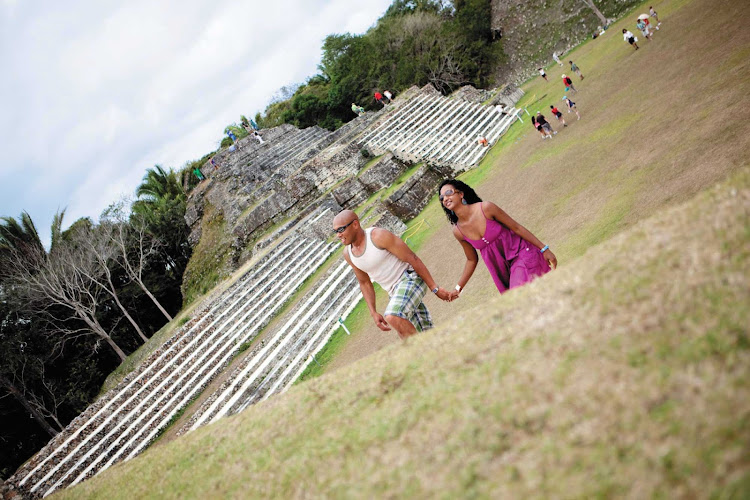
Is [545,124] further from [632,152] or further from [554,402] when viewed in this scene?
[554,402]

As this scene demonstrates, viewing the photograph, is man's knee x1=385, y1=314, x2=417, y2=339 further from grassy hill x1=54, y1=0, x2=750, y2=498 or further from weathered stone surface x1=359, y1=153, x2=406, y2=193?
weathered stone surface x1=359, y1=153, x2=406, y2=193

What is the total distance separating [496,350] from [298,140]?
30392mm

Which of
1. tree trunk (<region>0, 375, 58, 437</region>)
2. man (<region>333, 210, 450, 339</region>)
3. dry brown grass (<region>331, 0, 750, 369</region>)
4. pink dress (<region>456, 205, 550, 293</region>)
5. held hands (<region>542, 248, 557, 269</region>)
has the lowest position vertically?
dry brown grass (<region>331, 0, 750, 369</region>)

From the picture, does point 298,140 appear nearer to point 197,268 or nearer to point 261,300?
point 197,268

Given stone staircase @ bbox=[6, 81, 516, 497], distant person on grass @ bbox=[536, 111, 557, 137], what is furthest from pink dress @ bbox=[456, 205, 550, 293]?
distant person on grass @ bbox=[536, 111, 557, 137]

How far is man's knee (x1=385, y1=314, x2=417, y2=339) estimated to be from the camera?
4.88 m

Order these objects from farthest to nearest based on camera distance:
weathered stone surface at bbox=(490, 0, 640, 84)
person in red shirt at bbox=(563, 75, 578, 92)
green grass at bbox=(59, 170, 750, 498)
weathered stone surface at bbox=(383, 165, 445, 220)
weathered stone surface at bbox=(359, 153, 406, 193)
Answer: weathered stone surface at bbox=(490, 0, 640, 84), weathered stone surface at bbox=(359, 153, 406, 193), person in red shirt at bbox=(563, 75, 578, 92), weathered stone surface at bbox=(383, 165, 445, 220), green grass at bbox=(59, 170, 750, 498)

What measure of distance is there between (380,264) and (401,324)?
73 cm

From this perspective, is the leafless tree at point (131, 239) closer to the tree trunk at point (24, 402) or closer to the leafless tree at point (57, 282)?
the leafless tree at point (57, 282)

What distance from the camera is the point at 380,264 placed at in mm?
5141

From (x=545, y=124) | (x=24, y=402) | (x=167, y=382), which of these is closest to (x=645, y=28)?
(x=545, y=124)

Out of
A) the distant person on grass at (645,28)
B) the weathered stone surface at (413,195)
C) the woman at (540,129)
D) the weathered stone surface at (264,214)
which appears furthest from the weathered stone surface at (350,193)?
the distant person on grass at (645,28)

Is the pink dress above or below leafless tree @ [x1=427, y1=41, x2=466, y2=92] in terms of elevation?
below

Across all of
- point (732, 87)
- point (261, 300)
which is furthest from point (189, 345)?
point (732, 87)
